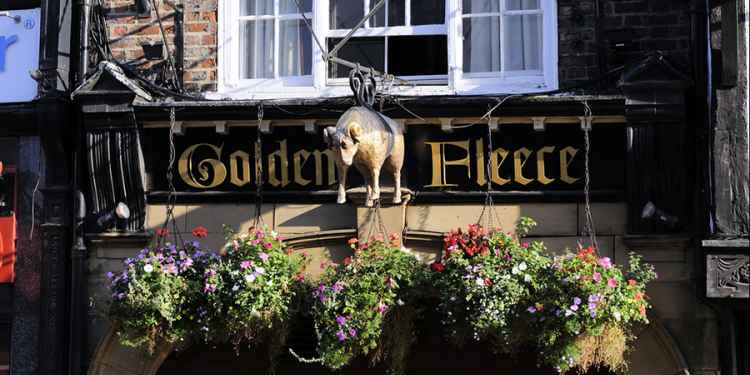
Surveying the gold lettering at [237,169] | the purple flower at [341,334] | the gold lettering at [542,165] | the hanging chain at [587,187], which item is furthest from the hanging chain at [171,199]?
the hanging chain at [587,187]

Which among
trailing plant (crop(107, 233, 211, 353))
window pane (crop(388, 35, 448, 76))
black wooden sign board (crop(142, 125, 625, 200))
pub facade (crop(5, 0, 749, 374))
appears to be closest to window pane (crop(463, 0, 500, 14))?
pub facade (crop(5, 0, 749, 374))

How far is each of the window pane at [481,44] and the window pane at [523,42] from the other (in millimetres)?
75

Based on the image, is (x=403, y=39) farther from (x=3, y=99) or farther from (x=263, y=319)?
(x=3, y=99)

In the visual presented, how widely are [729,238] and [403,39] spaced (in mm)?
2816

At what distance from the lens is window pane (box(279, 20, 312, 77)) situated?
8.57m

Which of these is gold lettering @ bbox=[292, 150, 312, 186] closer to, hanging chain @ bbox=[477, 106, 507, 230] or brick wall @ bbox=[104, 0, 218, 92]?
brick wall @ bbox=[104, 0, 218, 92]

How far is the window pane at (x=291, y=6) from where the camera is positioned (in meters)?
8.62

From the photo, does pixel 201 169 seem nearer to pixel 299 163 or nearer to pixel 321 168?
pixel 299 163

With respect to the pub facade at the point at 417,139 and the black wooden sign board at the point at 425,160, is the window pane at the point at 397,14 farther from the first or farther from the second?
the black wooden sign board at the point at 425,160

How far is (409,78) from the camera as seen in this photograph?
841 centimetres

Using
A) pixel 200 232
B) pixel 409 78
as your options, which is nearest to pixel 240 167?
pixel 200 232

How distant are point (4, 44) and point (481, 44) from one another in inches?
143

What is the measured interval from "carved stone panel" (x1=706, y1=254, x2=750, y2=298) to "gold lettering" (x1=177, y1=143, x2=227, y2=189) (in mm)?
3460

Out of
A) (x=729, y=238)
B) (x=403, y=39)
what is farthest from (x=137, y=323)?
(x=729, y=238)
